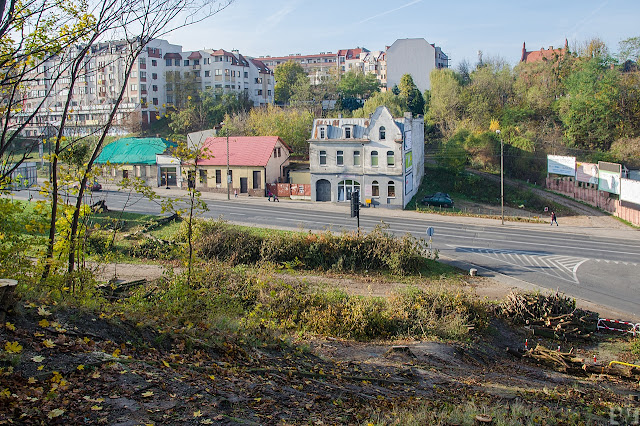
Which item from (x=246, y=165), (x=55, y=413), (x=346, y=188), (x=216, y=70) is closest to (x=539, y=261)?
(x=346, y=188)

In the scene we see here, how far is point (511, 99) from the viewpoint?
2872 inches

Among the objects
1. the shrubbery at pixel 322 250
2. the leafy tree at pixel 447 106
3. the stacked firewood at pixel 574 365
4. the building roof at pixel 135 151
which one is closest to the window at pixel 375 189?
the shrubbery at pixel 322 250

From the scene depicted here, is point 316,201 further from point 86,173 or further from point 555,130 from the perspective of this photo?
point 86,173

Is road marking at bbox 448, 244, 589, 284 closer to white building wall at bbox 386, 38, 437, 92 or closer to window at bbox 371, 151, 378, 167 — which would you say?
window at bbox 371, 151, 378, 167

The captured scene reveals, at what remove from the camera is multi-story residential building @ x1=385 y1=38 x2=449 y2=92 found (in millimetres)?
90125

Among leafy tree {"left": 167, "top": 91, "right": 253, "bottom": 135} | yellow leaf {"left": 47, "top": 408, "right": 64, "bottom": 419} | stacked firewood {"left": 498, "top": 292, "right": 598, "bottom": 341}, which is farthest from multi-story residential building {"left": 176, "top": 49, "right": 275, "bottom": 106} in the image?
yellow leaf {"left": 47, "top": 408, "right": 64, "bottom": 419}

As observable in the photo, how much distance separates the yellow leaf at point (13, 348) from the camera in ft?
24.6

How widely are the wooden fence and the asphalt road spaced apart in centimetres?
351

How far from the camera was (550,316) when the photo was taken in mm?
20969

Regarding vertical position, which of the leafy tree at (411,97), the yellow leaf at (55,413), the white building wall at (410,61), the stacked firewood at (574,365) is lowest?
the stacked firewood at (574,365)

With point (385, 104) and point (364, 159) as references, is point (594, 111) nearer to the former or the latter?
point (385, 104)

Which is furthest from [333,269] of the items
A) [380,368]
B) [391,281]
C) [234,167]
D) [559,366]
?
[234,167]

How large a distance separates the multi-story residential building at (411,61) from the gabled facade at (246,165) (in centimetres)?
A: 4242

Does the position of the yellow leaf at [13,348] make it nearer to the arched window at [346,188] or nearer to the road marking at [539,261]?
the road marking at [539,261]
